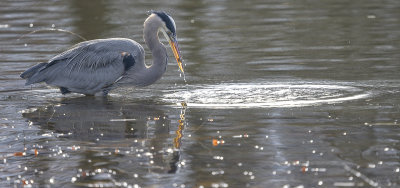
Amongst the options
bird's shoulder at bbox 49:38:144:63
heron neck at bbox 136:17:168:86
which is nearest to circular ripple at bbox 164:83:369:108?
heron neck at bbox 136:17:168:86

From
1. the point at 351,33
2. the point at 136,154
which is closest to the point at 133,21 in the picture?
the point at 351,33

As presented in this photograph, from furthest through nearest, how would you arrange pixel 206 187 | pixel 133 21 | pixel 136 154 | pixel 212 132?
pixel 133 21 < pixel 212 132 < pixel 136 154 < pixel 206 187

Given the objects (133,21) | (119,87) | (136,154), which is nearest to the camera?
(136,154)

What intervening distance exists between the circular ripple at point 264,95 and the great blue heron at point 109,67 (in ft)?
1.61

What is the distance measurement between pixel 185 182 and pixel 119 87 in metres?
4.43

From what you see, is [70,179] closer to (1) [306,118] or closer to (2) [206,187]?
(2) [206,187]

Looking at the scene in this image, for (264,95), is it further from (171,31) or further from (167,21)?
(167,21)

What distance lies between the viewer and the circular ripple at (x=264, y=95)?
901cm

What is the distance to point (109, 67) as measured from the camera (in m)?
10.2

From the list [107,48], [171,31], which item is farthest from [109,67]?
[171,31]

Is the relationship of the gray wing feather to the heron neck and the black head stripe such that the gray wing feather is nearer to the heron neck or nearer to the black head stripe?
the heron neck

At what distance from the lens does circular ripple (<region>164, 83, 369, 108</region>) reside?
29.6ft

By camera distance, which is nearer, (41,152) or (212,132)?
(41,152)

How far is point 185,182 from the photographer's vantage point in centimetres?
603
